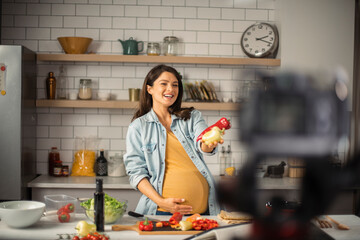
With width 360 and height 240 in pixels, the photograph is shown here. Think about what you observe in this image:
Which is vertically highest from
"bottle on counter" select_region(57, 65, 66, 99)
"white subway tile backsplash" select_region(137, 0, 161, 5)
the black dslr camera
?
"white subway tile backsplash" select_region(137, 0, 161, 5)

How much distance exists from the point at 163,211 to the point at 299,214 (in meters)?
2.00

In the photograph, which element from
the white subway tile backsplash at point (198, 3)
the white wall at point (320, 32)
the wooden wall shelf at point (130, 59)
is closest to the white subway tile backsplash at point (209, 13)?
the white subway tile backsplash at point (198, 3)

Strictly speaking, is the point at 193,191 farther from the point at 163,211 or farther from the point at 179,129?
the point at 179,129

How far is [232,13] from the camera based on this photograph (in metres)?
4.43

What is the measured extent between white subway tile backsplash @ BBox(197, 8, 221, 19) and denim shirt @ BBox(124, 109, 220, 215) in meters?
2.00

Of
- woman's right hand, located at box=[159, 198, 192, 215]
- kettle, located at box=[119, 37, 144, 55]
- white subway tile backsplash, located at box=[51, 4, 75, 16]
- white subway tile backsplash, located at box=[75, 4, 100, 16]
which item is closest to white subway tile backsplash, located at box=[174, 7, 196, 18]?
kettle, located at box=[119, 37, 144, 55]

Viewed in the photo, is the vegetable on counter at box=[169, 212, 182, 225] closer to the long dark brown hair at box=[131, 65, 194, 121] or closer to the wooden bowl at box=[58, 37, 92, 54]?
the long dark brown hair at box=[131, 65, 194, 121]

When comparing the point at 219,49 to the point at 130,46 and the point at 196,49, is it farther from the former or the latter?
the point at 130,46

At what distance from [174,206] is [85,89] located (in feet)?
7.12

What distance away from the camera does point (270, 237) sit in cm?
58

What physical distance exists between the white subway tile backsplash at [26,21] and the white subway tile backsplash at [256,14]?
227 centimetres

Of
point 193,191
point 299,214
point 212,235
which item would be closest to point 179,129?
point 193,191

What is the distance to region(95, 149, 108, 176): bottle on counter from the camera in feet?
13.9

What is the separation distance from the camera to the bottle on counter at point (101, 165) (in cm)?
423
